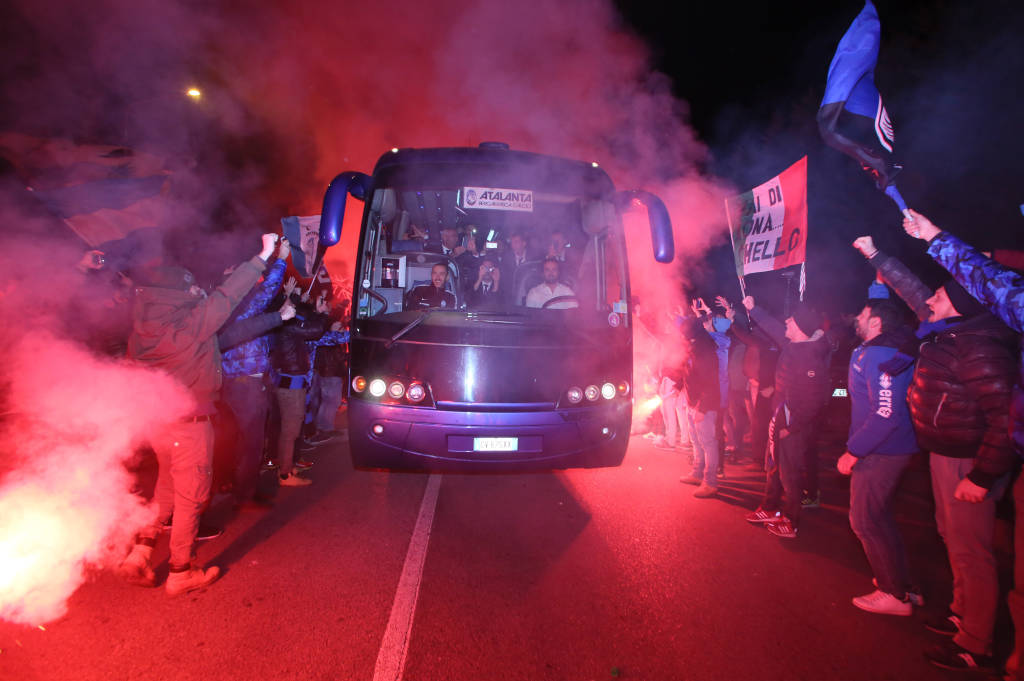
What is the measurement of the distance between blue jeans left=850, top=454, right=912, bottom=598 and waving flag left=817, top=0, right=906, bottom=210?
2.01 m

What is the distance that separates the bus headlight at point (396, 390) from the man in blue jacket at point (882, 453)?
305 centimetres

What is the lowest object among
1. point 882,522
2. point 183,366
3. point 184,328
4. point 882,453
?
point 882,522

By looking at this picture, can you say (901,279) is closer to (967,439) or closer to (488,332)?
(967,439)

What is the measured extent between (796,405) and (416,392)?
10.1ft

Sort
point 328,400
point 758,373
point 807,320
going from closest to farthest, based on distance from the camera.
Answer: point 807,320 < point 758,373 < point 328,400

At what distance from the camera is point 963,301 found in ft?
9.36

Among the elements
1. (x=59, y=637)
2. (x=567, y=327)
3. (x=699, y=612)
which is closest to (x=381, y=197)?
(x=567, y=327)

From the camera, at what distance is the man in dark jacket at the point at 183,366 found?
307cm

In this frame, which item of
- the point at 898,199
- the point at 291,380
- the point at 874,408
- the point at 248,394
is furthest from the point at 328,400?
the point at 898,199

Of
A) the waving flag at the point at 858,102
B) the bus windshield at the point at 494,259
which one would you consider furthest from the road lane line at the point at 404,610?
the waving flag at the point at 858,102

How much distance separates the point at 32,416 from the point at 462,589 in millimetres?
3488

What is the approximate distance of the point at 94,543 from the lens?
3.45 meters

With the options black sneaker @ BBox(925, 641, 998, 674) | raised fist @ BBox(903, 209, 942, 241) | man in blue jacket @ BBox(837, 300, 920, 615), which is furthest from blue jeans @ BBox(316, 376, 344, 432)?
black sneaker @ BBox(925, 641, 998, 674)

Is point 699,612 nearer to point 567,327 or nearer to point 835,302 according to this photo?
point 567,327
